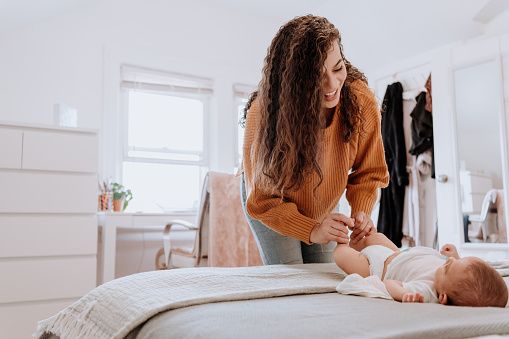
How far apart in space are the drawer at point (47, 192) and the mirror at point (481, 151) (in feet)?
7.60

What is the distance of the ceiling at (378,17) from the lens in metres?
3.27

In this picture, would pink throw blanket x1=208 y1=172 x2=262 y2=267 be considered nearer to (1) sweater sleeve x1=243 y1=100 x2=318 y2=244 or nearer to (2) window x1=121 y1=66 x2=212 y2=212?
A: (2) window x1=121 y1=66 x2=212 y2=212

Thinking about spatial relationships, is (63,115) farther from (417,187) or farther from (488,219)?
(488,219)

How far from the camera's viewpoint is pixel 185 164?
4.23 m

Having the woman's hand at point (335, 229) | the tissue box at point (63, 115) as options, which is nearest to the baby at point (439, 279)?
the woman's hand at point (335, 229)

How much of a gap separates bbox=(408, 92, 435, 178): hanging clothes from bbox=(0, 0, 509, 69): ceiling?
1.54 feet

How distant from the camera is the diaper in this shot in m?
1.21

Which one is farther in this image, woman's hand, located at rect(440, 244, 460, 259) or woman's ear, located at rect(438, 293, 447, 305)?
woman's hand, located at rect(440, 244, 460, 259)

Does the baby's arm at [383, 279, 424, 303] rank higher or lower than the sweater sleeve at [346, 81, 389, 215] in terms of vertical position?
lower

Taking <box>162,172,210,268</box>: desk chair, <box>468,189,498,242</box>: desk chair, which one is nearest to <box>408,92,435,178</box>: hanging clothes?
<box>468,189,498,242</box>: desk chair

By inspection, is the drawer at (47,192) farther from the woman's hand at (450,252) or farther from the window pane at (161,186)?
the woman's hand at (450,252)

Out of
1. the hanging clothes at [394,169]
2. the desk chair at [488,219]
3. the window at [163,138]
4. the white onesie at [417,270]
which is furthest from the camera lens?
the window at [163,138]

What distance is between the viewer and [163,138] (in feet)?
13.7

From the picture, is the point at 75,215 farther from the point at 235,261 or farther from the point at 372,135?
the point at 372,135
